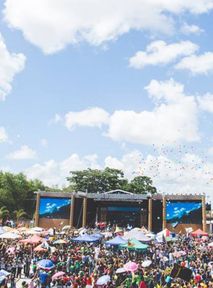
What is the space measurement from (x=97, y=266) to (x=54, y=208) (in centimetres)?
3658

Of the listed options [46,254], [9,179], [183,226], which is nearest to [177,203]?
[183,226]

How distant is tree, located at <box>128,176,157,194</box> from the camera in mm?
89750

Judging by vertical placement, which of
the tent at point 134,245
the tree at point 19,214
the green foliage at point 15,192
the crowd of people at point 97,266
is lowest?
the crowd of people at point 97,266

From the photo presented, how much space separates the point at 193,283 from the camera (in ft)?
61.4

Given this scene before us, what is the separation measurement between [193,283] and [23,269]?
12177mm

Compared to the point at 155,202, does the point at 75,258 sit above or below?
below

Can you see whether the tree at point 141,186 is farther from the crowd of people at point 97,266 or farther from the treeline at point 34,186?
the crowd of people at point 97,266

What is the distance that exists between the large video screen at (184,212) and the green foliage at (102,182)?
3168 centimetres

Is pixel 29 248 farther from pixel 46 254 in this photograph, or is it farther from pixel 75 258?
pixel 75 258

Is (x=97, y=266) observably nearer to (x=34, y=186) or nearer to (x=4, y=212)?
(x=4, y=212)

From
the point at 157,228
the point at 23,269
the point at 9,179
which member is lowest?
the point at 23,269

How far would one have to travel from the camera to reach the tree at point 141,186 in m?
89.8

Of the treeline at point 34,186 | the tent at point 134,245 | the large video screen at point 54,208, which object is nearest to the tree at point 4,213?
the treeline at point 34,186

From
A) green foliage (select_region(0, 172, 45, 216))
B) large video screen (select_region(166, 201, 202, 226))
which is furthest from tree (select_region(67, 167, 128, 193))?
large video screen (select_region(166, 201, 202, 226))
